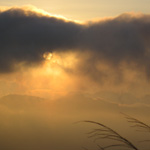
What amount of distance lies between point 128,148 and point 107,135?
572 mm

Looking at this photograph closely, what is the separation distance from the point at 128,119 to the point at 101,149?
1.26 metres

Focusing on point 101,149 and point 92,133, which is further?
point 92,133

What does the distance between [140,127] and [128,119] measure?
0.59 m

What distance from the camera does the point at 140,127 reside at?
9.27 metres

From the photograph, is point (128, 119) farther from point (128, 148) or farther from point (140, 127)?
point (128, 148)

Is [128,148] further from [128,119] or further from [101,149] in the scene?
[128,119]

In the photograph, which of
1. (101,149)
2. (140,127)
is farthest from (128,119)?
(101,149)

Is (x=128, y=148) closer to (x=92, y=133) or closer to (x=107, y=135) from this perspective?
(x=107, y=135)

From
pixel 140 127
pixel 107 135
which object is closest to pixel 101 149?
pixel 107 135

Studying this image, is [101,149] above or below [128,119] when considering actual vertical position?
below

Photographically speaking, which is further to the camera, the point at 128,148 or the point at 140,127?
the point at 140,127

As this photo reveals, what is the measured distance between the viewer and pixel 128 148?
8.59 meters

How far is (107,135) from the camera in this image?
893cm

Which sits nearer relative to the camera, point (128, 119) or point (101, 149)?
point (101, 149)
